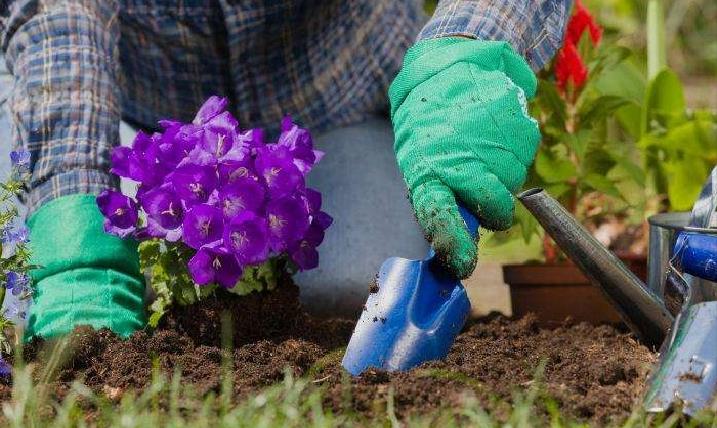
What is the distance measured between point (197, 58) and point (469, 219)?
115cm

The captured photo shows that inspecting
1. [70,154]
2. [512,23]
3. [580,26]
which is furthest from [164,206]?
[580,26]

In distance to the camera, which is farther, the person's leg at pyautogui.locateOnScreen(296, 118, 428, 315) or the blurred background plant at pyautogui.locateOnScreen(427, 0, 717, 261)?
the person's leg at pyautogui.locateOnScreen(296, 118, 428, 315)

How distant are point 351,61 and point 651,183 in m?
0.86

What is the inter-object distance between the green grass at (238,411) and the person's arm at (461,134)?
0.26 m

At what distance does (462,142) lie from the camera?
5.38ft

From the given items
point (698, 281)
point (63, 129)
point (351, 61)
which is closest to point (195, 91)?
point (351, 61)

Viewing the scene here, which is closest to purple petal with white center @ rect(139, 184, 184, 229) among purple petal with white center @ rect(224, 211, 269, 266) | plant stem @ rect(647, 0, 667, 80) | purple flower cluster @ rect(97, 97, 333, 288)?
purple flower cluster @ rect(97, 97, 333, 288)

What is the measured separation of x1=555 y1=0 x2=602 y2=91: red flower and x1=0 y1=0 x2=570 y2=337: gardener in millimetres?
334

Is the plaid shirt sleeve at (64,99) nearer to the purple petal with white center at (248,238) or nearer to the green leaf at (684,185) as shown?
the purple petal with white center at (248,238)

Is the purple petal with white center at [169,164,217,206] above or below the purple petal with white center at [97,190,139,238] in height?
above

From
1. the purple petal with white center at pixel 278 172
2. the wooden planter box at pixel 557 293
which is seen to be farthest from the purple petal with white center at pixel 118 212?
the wooden planter box at pixel 557 293

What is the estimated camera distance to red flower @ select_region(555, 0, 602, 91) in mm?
2371

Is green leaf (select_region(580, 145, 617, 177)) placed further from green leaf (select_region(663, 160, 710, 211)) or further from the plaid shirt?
the plaid shirt

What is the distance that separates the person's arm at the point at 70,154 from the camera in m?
1.88
